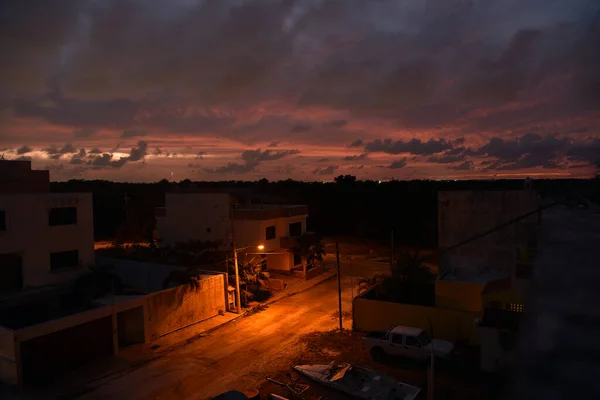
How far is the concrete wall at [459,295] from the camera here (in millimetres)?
17297

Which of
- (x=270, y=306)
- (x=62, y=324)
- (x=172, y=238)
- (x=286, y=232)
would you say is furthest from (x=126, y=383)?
(x=172, y=238)

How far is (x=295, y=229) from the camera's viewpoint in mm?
34438

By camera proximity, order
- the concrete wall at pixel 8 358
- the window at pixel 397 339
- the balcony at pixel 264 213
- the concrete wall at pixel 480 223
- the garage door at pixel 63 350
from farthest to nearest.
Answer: the balcony at pixel 264 213
the concrete wall at pixel 480 223
the window at pixel 397 339
the garage door at pixel 63 350
the concrete wall at pixel 8 358

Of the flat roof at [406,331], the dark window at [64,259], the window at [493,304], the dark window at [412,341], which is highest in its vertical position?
the dark window at [64,259]

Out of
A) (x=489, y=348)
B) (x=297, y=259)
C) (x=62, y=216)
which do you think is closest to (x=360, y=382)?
(x=489, y=348)

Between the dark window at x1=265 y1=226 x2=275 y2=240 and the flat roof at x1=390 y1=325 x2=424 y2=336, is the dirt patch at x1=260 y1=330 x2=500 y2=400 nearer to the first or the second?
the flat roof at x1=390 y1=325 x2=424 y2=336

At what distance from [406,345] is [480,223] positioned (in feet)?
22.3

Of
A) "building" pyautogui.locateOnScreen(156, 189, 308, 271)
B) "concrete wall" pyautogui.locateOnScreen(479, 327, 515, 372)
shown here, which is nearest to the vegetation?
"concrete wall" pyautogui.locateOnScreen(479, 327, 515, 372)

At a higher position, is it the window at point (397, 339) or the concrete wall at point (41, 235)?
the concrete wall at point (41, 235)

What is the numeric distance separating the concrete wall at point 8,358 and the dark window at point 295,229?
21.5 metres

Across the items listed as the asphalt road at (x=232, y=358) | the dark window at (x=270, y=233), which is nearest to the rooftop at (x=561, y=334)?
the asphalt road at (x=232, y=358)

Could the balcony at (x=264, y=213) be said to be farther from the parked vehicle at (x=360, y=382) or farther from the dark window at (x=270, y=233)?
the parked vehicle at (x=360, y=382)

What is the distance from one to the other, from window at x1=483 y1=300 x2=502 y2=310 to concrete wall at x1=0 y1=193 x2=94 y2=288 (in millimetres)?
19294

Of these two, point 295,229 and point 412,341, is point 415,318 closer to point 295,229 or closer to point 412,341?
point 412,341
